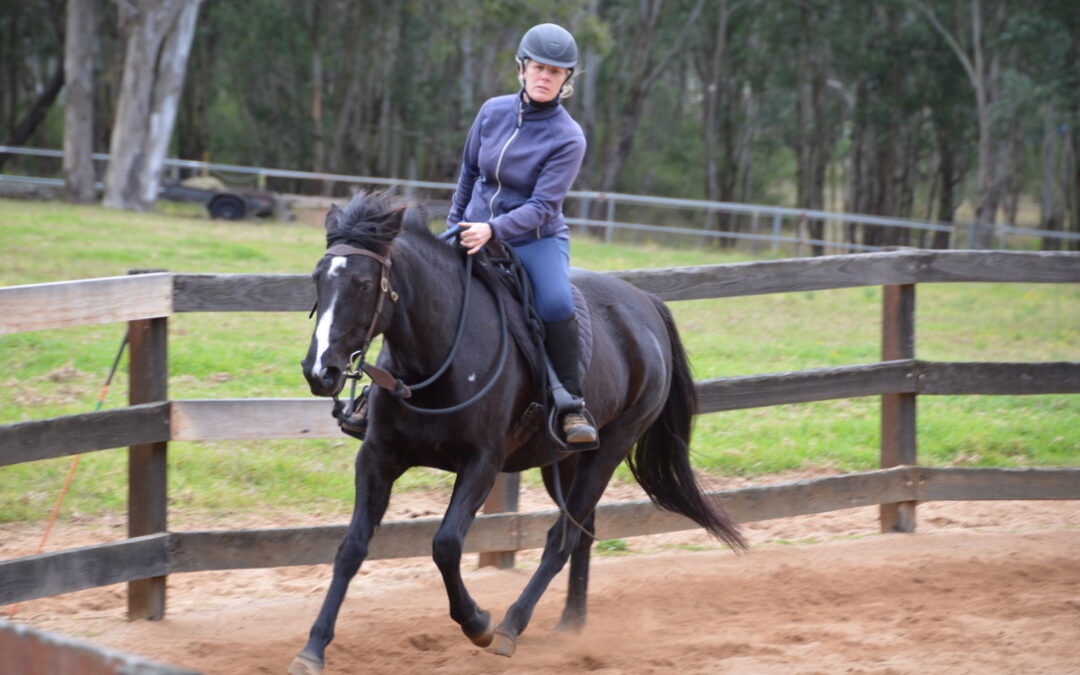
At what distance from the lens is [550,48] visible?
467 centimetres

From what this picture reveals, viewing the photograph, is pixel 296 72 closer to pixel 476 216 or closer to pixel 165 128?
pixel 165 128

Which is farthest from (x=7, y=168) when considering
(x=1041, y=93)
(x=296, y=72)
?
(x=1041, y=93)

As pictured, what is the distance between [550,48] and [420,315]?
1.27 m

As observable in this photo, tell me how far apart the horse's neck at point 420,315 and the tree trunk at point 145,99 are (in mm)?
22510

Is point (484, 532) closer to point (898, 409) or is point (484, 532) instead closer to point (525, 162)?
point (525, 162)

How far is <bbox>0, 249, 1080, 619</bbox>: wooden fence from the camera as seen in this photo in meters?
4.62

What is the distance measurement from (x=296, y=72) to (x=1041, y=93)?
28.8m

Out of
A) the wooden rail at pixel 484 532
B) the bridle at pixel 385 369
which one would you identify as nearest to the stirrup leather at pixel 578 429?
the bridle at pixel 385 369

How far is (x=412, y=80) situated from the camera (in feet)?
148

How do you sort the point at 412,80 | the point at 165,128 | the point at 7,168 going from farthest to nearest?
the point at 412,80, the point at 7,168, the point at 165,128

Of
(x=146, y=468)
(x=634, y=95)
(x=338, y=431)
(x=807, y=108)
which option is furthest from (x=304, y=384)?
(x=807, y=108)

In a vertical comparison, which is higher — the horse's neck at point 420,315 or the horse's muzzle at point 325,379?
the horse's neck at point 420,315

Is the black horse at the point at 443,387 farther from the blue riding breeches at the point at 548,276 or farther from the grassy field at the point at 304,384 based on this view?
the grassy field at the point at 304,384

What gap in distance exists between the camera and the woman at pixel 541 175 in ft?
15.3
